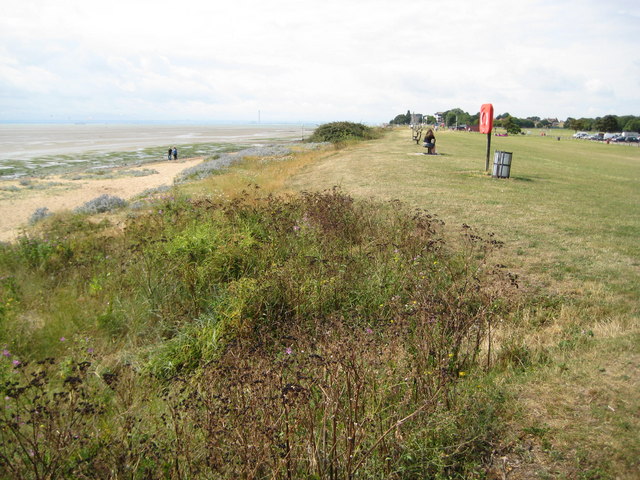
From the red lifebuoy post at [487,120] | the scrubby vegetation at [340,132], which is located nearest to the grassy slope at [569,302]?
the red lifebuoy post at [487,120]

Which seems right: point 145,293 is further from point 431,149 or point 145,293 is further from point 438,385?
point 431,149

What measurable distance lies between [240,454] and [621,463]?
2574 millimetres

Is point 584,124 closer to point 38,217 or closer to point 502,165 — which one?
point 502,165

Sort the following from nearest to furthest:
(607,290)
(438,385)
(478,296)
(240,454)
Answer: (240,454)
(438,385)
(478,296)
(607,290)

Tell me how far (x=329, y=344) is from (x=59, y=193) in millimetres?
23889

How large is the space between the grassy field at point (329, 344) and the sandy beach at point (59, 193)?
7076mm

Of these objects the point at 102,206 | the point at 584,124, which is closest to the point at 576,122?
the point at 584,124

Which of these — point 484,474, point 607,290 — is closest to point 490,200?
point 607,290

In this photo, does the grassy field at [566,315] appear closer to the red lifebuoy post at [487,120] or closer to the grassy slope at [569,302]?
the grassy slope at [569,302]

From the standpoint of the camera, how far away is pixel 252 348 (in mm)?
4562

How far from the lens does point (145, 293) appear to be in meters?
6.50

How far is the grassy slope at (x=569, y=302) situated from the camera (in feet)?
10.4

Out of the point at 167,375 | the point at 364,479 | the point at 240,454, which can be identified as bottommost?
the point at 167,375

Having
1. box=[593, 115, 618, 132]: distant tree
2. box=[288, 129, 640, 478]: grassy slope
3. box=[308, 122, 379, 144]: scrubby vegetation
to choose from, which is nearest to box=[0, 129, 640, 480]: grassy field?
box=[288, 129, 640, 478]: grassy slope
